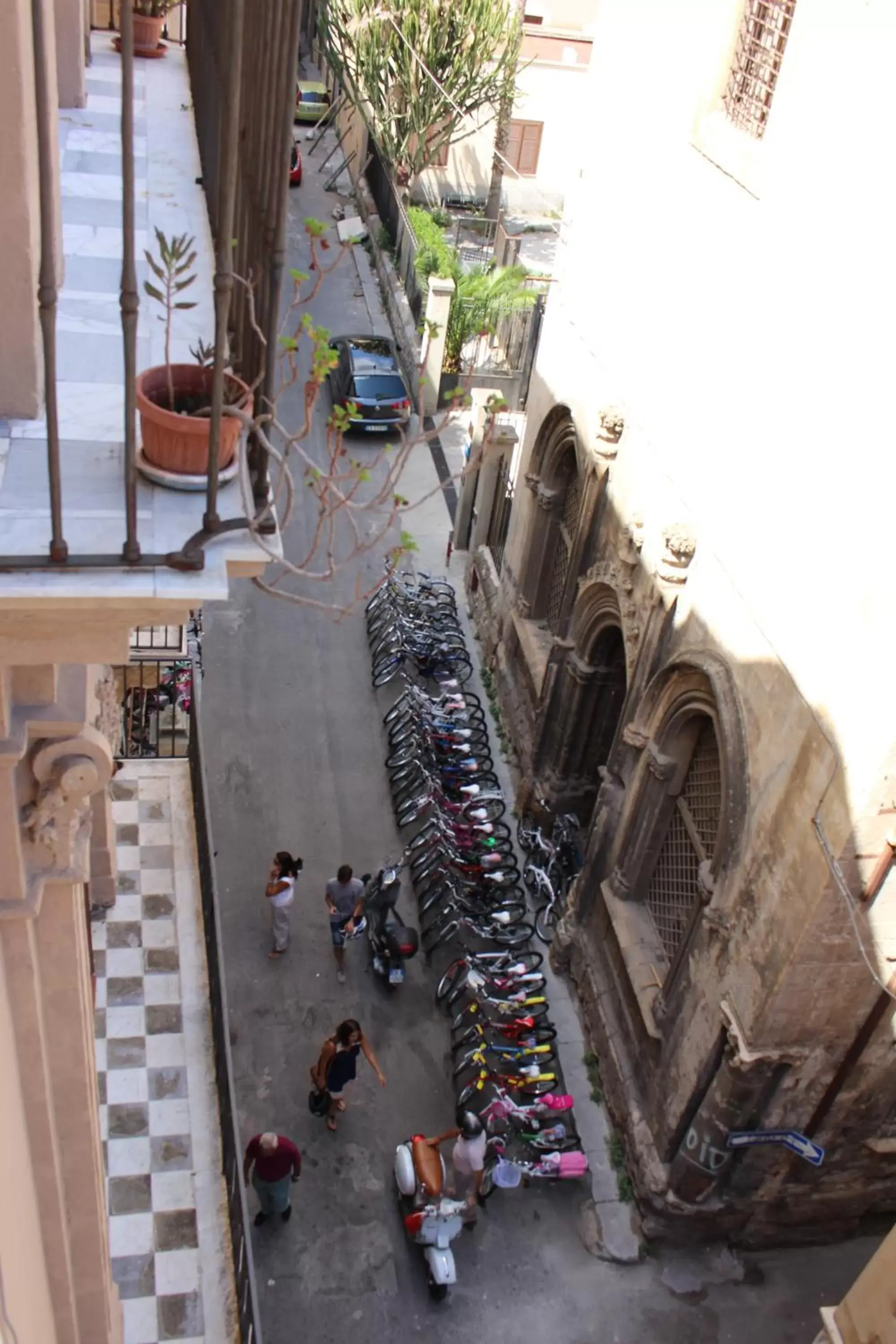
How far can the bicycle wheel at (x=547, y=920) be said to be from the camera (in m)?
12.9

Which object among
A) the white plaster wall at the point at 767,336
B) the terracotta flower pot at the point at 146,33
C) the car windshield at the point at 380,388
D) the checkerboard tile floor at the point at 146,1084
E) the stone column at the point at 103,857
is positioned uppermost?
the terracotta flower pot at the point at 146,33

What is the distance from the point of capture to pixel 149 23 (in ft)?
29.0

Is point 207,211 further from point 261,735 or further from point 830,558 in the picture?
point 261,735

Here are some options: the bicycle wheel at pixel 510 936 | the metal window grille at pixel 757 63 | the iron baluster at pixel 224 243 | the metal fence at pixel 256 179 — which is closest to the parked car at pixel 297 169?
the metal window grille at pixel 757 63

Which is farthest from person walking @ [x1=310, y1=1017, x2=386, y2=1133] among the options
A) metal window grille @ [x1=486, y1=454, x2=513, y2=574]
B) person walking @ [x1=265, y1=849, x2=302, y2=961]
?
metal window grille @ [x1=486, y1=454, x2=513, y2=574]

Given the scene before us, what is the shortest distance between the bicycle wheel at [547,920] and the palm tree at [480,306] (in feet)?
43.1

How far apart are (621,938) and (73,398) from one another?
835cm

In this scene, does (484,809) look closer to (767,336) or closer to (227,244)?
(767,336)

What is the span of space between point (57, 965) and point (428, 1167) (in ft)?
18.8

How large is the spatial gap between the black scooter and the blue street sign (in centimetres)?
361

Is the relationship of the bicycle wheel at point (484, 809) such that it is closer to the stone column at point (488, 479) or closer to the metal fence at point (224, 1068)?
the metal fence at point (224, 1068)

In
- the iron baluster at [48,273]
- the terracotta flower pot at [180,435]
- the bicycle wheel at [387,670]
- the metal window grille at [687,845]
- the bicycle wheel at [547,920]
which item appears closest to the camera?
the iron baluster at [48,273]

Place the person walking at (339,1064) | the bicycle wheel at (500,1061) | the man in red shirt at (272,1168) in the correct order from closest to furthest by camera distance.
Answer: the man in red shirt at (272,1168) < the person walking at (339,1064) < the bicycle wheel at (500,1061)

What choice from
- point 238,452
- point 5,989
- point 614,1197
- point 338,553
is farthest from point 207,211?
point 338,553
